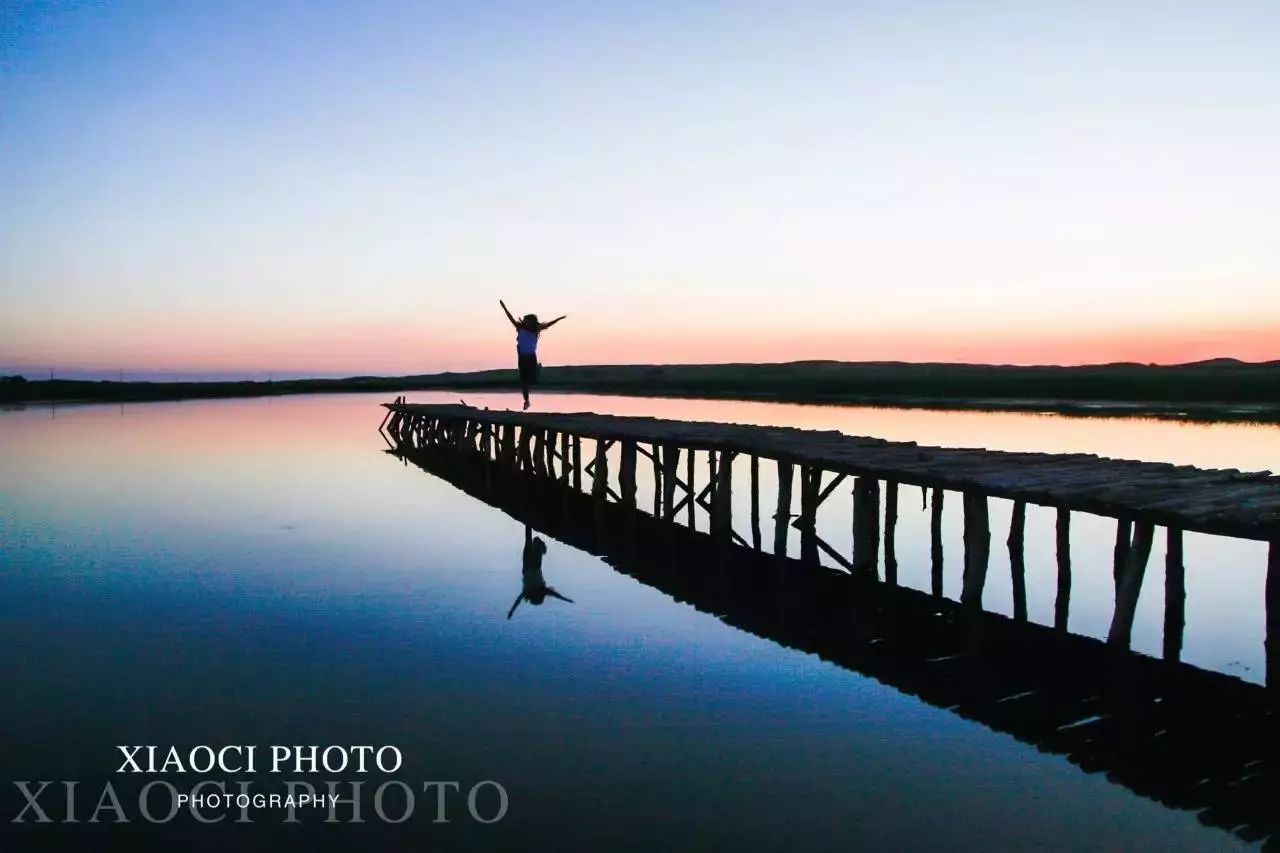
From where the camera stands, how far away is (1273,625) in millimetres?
8430

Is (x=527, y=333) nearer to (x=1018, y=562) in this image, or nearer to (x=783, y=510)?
(x=783, y=510)

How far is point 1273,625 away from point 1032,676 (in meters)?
1.95

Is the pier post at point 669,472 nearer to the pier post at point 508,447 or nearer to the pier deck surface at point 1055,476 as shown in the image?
the pier deck surface at point 1055,476

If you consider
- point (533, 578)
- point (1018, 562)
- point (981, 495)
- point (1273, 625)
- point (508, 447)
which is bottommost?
point (533, 578)

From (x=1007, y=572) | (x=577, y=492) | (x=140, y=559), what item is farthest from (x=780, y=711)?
(x=577, y=492)

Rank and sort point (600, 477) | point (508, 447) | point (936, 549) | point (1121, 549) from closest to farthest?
point (1121, 549), point (936, 549), point (600, 477), point (508, 447)

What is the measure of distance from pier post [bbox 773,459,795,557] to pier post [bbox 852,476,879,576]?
1.21m

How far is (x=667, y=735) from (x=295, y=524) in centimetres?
1300

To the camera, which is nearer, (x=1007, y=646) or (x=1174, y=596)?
(x=1174, y=596)

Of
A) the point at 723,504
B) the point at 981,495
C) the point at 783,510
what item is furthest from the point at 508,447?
the point at 981,495

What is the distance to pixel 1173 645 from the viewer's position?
31.2ft

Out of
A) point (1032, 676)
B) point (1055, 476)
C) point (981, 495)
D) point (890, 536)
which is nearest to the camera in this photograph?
point (1032, 676)

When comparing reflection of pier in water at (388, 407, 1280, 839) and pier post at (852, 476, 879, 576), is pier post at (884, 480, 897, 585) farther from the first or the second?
pier post at (852, 476, 879, 576)

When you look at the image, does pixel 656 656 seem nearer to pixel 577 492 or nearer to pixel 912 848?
pixel 912 848
